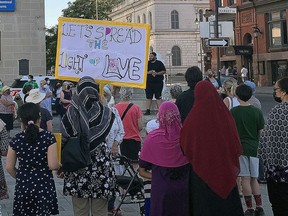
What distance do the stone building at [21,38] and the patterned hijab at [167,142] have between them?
2683 cm

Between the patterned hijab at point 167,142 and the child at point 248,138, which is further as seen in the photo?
the child at point 248,138

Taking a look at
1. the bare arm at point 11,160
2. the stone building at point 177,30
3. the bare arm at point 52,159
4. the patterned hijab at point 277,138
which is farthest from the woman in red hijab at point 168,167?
the stone building at point 177,30

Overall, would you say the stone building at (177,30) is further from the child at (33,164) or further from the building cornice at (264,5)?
the child at (33,164)

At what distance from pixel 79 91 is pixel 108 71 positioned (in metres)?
2.12

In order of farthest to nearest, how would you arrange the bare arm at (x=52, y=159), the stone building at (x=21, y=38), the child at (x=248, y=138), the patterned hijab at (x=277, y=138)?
the stone building at (x=21, y=38) → the child at (x=248, y=138) → the patterned hijab at (x=277, y=138) → the bare arm at (x=52, y=159)

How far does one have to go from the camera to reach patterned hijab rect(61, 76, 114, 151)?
6.13 m

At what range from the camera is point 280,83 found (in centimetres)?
663

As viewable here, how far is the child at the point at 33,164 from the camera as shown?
19.2ft

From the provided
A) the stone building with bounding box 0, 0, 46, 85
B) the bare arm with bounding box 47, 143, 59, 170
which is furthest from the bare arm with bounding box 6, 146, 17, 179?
the stone building with bounding box 0, 0, 46, 85

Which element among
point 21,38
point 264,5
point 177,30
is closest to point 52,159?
point 21,38

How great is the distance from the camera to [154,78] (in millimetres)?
17750

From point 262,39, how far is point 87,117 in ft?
138

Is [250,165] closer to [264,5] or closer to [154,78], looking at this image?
[154,78]

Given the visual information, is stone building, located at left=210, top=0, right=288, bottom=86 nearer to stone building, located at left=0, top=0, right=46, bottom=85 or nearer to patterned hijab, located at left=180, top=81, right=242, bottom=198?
stone building, located at left=0, top=0, right=46, bottom=85
